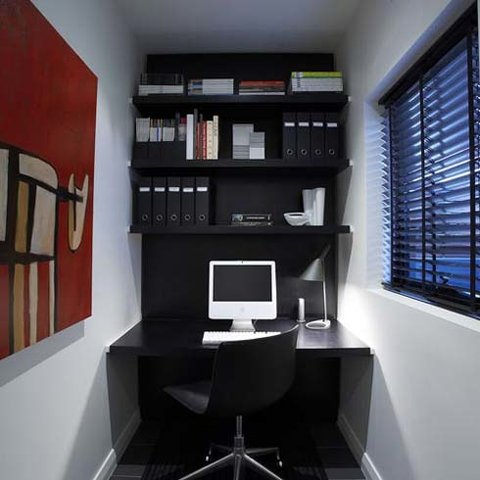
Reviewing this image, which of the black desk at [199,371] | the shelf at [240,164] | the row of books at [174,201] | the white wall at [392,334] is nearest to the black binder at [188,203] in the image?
the row of books at [174,201]

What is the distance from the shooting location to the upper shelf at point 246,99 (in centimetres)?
225

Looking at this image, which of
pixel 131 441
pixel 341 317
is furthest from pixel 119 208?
pixel 341 317

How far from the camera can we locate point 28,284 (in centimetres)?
116

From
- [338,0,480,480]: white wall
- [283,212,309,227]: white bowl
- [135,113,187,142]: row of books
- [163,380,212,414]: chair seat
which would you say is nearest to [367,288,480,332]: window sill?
[338,0,480,480]: white wall

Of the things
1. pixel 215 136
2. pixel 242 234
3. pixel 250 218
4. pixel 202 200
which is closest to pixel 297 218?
pixel 250 218

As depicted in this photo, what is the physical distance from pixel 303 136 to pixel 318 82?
1.25 feet

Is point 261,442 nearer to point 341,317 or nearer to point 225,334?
point 225,334

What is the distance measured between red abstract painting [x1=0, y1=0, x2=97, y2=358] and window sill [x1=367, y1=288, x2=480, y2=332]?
4.65 feet

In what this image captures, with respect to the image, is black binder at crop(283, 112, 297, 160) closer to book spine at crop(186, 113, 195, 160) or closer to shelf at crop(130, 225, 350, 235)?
shelf at crop(130, 225, 350, 235)

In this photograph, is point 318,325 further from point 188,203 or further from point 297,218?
point 188,203

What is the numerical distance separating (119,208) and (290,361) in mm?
1288

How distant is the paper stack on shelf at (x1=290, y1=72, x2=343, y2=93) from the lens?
7.54 ft

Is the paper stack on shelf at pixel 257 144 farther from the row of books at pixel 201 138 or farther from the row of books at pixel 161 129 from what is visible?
the row of books at pixel 161 129

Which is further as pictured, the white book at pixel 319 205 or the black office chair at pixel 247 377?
the white book at pixel 319 205
